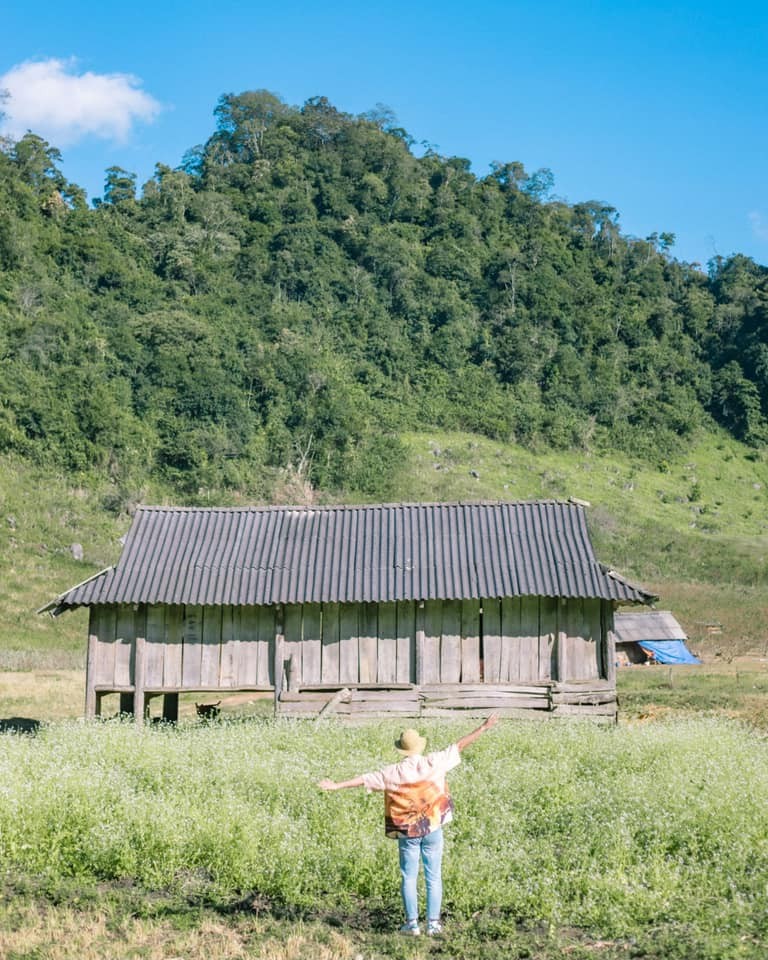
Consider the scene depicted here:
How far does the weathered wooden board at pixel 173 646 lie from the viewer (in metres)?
21.2

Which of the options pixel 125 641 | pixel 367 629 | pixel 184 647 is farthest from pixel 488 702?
pixel 125 641

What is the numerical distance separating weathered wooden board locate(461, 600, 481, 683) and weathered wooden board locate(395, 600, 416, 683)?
933 millimetres

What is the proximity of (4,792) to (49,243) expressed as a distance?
2943 inches

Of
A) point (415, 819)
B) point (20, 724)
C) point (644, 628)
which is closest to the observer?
point (415, 819)

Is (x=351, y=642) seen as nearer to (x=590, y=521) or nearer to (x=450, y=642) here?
(x=450, y=642)

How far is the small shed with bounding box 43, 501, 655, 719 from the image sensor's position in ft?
68.7

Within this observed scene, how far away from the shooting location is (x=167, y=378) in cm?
7038

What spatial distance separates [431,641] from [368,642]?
3.93 feet

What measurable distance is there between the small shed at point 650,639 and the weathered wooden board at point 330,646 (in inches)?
787

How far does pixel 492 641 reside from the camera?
2134cm

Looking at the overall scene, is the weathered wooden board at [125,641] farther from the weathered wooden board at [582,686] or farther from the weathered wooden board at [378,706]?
the weathered wooden board at [582,686]

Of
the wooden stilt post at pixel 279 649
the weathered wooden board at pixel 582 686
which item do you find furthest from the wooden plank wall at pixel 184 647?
the weathered wooden board at pixel 582 686

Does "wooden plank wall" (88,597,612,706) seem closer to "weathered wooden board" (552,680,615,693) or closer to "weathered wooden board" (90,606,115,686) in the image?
"weathered wooden board" (90,606,115,686)

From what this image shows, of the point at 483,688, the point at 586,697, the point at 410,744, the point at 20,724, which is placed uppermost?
the point at 410,744
